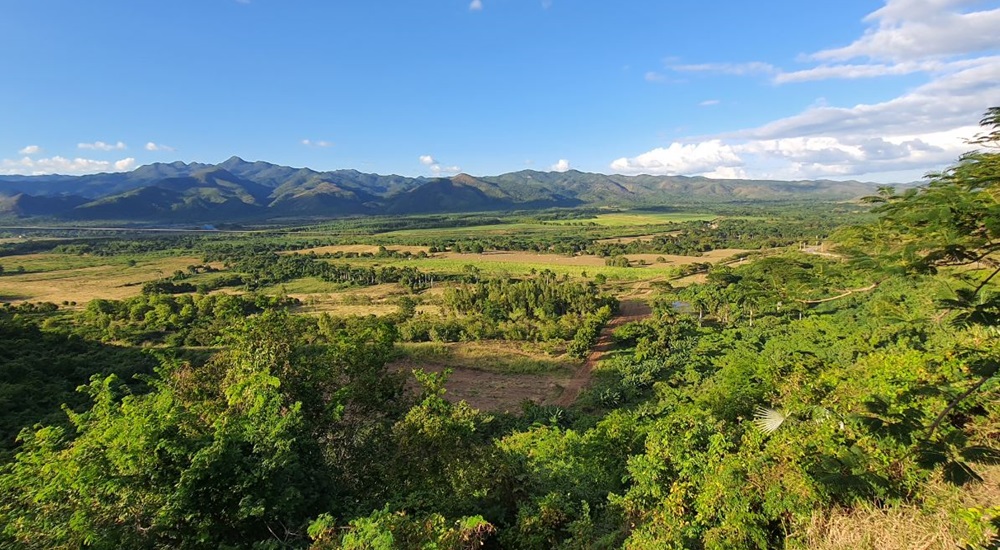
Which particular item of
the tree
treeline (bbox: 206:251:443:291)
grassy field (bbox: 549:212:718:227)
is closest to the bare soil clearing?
the tree

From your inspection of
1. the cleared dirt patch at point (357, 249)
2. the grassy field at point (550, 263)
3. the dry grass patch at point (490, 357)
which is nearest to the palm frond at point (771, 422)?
the dry grass patch at point (490, 357)

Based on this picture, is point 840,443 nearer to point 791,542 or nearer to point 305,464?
point 791,542

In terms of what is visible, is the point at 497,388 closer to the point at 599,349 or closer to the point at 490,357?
the point at 490,357

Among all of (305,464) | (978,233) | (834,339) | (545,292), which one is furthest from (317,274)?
(978,233)

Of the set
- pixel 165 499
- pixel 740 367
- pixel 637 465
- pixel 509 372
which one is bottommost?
pixel 509 372

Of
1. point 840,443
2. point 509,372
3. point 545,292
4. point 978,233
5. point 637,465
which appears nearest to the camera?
point 978,233

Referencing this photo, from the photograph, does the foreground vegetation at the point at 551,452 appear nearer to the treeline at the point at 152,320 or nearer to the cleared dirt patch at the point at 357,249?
the treeline at the point at 152,320

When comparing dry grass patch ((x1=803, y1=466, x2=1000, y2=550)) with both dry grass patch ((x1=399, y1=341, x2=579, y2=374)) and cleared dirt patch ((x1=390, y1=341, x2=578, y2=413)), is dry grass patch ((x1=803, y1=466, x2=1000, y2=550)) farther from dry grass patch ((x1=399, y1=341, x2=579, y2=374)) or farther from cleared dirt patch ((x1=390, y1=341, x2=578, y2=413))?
dry grass patch ((x1=399, y1=341, x2=579, y2=374))

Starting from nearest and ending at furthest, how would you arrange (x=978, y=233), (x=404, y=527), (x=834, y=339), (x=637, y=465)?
(x=404, y=527), (x=978, y=233), (x=637, y=465), (x=834, y=339)

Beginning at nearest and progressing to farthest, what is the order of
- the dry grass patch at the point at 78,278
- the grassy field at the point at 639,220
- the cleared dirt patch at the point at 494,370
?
the cleared dirt patch at the point at 494,370
the dry grass patch at the point at 78,278
the grassy field at the point at 639,220

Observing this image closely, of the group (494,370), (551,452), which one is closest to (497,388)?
(494,370)
